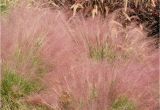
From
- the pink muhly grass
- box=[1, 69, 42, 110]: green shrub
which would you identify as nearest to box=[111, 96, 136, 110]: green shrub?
the pink muhly grass

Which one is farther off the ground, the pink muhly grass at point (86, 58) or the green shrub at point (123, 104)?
the pink muhly grass at point (86, 58)

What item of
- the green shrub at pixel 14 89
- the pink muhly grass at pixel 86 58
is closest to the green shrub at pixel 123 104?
the pink muhly grass at pixel 86 58

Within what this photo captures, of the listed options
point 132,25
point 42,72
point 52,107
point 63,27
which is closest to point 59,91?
point 52,107

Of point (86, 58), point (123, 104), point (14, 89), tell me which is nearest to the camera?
point (123, 104)

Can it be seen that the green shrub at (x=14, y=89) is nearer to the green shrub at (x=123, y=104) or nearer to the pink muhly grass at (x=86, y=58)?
the pink muhly grass at (x=86, y=58)

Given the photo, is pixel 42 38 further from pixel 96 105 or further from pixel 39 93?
pixel 96 105

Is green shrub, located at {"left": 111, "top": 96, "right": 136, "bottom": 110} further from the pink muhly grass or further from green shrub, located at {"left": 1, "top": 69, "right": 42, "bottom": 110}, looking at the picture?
green shrub, located at {"left": 1, "top": 69, "right": 42, "bottom": 110}

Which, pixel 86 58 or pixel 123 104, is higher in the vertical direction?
pixel 86 58

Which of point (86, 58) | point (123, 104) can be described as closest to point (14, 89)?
point (86, 58)

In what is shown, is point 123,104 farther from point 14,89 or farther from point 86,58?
point 14,89

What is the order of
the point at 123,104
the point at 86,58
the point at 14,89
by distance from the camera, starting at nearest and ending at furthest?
the point at 123,104, the point at 14,89, the point at 86,58
